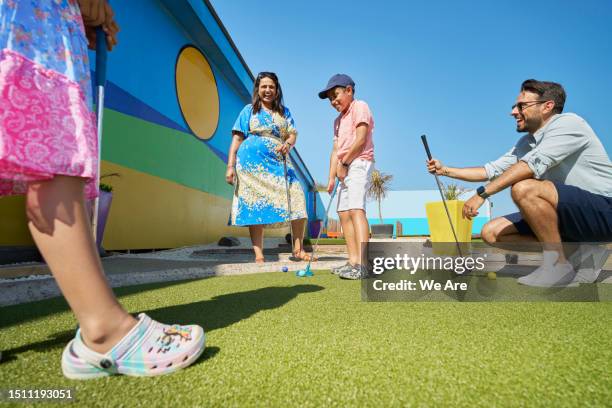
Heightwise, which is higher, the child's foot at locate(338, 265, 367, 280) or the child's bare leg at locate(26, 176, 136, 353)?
the child's bare leg at locate(26, 176, 136, 353)

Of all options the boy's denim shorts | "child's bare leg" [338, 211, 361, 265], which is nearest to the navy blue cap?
the boy's denim shorts

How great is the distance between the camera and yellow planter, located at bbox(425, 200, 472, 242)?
4.54 meters

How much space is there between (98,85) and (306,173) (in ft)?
61.9

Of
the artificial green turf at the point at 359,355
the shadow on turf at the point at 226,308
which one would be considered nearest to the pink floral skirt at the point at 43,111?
the artificial green turf at the point at 359,355

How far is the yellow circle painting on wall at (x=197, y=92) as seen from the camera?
577cm

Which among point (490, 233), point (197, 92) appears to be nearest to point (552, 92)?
point (490, 233)

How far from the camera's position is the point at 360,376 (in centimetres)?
84

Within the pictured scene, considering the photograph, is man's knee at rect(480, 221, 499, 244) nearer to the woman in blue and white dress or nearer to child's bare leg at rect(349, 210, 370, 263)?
child's bare leg at rect(349, 210, 370, 263)

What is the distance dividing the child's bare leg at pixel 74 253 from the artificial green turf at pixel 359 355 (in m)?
0.14

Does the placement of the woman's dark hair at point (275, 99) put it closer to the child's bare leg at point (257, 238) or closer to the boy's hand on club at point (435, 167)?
the child's bare leg at point (257, 238)

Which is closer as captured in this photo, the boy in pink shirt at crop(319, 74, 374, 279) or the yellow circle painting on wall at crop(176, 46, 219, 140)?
the boy in pink shirt at crop(319, 74, 374, 279)

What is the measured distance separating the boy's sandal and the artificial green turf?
28 millimetres

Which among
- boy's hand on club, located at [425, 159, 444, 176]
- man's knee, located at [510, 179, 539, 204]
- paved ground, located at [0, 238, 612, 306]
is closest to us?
paved ground, located at [0, 238, 612, 306]

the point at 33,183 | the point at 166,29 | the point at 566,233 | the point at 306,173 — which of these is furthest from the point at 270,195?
the point at 306,173
